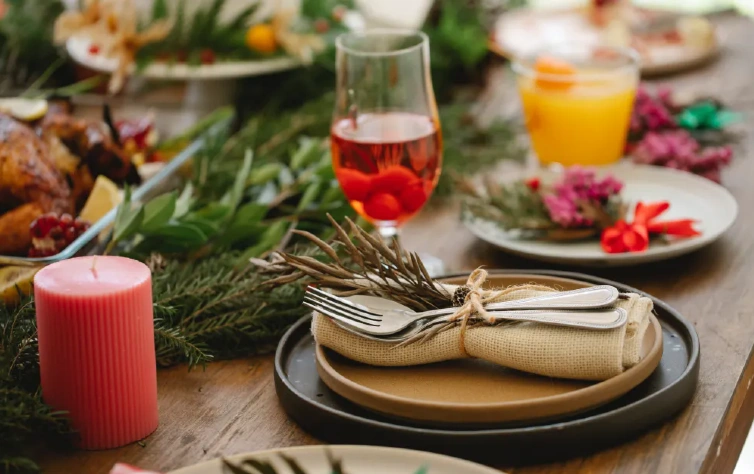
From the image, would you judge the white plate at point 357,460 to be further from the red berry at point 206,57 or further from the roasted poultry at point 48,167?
the red berry at point 206,57

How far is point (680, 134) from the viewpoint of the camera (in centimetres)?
165

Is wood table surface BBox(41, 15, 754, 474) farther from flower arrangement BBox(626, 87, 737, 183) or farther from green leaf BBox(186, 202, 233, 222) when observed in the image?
green leaf BBox(186, 202, 233, 222)

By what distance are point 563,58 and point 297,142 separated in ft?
1.67

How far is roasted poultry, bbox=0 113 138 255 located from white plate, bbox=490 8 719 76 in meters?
0.99

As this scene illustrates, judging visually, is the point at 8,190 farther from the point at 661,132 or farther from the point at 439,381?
the point at 661,132

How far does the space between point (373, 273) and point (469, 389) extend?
158 millimetres

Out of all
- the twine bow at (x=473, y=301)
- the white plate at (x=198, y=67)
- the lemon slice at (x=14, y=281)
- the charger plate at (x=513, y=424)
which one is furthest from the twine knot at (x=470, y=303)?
the white plate at (x=198, y=67)

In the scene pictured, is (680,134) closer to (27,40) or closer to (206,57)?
(206,57)

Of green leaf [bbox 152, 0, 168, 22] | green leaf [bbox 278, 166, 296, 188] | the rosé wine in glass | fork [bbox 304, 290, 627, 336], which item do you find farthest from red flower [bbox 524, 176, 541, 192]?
green leaf [bbox 152, 0, 168, 22]

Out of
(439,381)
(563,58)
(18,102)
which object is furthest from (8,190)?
(563,58)

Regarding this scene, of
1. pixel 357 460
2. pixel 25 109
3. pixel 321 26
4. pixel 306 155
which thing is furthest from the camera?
pixel 321 26

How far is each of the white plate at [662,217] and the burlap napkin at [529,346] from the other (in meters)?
0.29

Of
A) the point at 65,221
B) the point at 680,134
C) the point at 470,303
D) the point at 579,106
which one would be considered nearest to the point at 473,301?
the point at 470,303

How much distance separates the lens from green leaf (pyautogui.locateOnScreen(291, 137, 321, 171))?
1.42 meters
